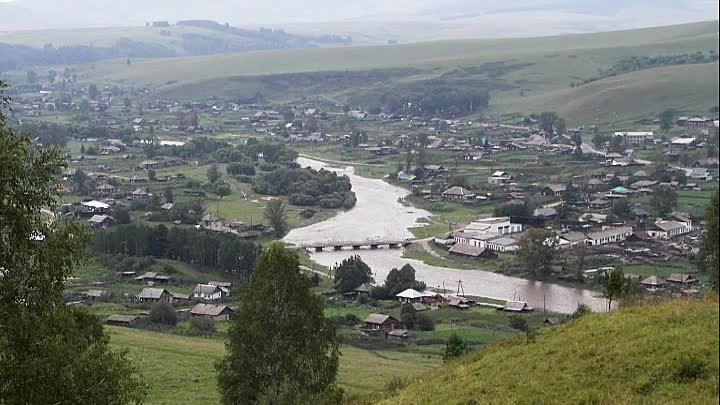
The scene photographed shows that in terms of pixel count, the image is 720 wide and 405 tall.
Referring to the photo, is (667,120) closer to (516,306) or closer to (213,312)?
(516,306)

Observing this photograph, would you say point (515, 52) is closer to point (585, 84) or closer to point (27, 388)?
point (585, 84)

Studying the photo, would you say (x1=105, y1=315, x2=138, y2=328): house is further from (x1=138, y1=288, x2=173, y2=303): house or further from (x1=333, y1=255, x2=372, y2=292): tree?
(x1=333, y1=255, x2=372, y2=292): tree

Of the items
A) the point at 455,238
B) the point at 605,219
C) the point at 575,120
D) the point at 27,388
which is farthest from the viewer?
the point at 575,120

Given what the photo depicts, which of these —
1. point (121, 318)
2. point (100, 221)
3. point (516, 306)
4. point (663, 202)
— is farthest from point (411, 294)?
point (100, 221)

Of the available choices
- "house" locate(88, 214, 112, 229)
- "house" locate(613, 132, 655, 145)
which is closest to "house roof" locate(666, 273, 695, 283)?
"house" locate(88, 214, 112, 229)

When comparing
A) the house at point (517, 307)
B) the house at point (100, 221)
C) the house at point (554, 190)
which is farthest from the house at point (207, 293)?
the house at point (554, 190)

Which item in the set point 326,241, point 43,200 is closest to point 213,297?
point 326,241
